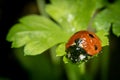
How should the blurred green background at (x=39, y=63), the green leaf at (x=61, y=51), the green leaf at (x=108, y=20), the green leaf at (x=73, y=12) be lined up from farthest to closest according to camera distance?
the blurred green background at (x=39, y=63), the green leaf at (x=73, y=12), the green leaf at (x=108, y=20), the green leaf at (x=61, y=51)

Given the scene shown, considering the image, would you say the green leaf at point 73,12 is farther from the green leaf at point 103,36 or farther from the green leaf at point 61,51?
the green leaf at point 61,51

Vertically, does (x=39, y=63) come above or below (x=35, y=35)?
below

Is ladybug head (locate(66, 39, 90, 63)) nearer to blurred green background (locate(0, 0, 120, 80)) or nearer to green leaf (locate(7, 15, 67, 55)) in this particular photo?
green leaf (locate(7, 15, 67, 55))

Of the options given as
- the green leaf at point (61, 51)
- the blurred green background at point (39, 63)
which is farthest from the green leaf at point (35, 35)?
the blurred green background at point (39, 63)

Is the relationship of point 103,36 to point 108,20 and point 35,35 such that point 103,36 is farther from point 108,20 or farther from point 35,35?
point 35,35

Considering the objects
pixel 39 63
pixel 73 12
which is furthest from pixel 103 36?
pixel 39 63

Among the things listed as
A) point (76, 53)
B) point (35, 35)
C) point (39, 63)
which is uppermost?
point (35, 35)

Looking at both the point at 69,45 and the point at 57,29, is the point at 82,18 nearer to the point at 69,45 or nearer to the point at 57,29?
the point at 57,29
